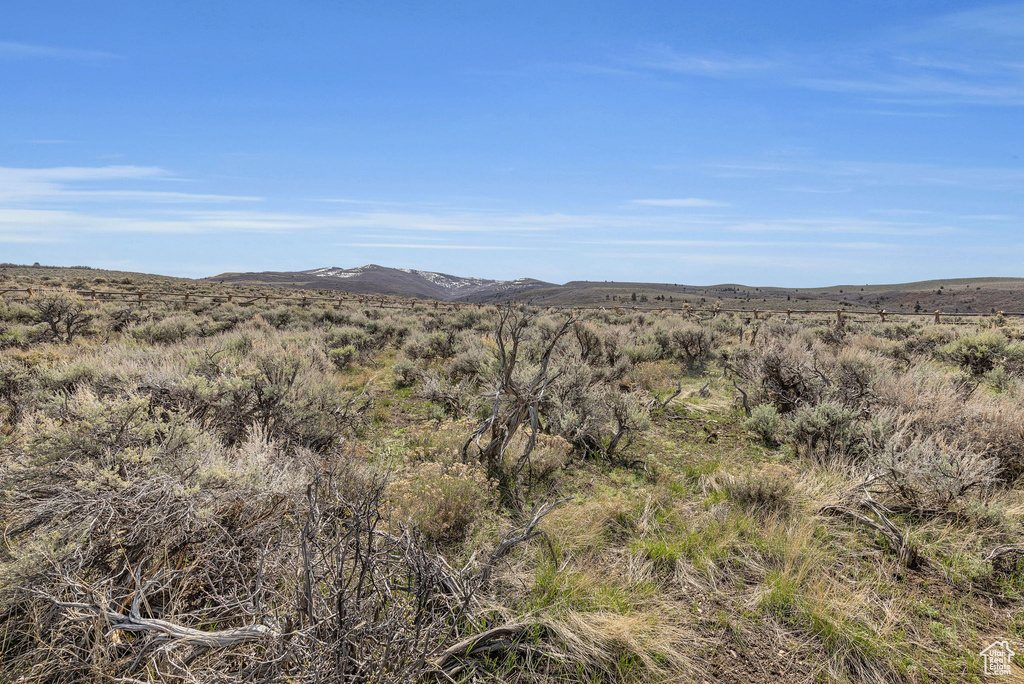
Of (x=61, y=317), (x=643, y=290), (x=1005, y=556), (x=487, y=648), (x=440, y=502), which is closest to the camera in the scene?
(x=487, y=648)

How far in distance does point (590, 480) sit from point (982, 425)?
466 centimetres

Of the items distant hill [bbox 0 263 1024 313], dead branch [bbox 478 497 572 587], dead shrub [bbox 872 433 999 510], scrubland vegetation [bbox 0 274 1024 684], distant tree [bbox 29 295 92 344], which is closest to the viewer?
scrubland vegetation [bbox 0 274 1024 684]

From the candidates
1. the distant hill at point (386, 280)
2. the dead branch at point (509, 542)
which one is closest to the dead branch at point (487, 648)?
the dead branch at point (509, 542)

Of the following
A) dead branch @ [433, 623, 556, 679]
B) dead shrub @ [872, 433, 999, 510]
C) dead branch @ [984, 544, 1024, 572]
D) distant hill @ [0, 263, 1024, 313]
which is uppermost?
distant hill @ [0, 263, 1024, 313]

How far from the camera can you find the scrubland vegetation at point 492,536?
7.09ft

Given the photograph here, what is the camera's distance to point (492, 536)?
359cm

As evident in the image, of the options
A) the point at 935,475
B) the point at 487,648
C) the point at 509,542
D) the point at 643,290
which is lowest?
the point at 487,648

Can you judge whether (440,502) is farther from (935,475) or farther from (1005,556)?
(935,475)

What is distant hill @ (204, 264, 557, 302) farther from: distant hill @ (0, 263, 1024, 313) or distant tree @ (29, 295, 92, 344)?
distant tree @ (29, 295, 92, 344)

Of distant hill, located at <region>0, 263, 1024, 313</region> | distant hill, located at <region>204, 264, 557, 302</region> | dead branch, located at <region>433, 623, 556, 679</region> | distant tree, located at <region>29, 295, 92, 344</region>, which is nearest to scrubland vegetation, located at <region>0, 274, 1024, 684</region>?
dead branch, located at <region>433, 623, 556, 679</region>

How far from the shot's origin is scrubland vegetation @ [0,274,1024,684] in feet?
7.09

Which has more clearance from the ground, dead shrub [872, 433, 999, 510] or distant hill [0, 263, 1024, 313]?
distant hill [0, 263, 1024, 313]

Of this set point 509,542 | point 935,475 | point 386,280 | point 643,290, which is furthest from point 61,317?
point 386,280

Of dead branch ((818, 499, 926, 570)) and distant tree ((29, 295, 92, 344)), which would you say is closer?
dead branch ((818, 499, 926, 570))
